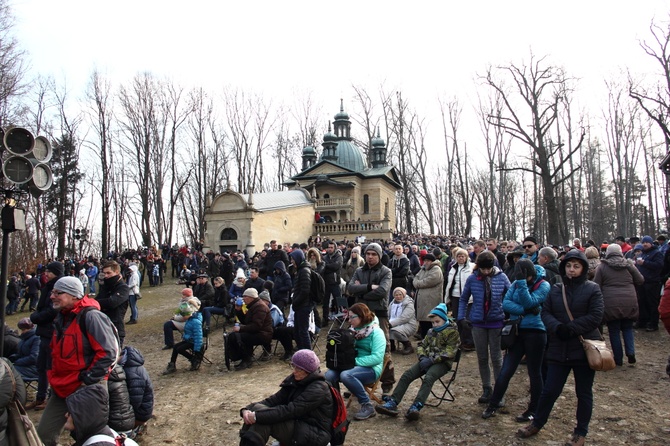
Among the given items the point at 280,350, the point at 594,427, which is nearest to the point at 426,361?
the point at 594,427

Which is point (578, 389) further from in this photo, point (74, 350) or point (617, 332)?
point (74, 350)

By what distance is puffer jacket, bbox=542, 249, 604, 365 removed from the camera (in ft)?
14.6

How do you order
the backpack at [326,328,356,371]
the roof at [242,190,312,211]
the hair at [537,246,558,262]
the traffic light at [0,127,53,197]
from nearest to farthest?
the backpack at [326,328,356,371], the hair at [537,246,558,262], the traffic light at [0,127,53,197], the roof at [242,190,312,211]

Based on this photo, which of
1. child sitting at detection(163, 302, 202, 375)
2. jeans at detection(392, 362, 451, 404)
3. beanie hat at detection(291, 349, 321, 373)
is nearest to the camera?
beanie hat at detection(291, 349, 321, 373)

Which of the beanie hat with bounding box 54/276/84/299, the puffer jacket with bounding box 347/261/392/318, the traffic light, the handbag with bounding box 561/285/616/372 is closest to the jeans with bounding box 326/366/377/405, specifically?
the puffer jacket with bounding box 347/261/392/318

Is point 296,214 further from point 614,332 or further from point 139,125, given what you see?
point 614,332

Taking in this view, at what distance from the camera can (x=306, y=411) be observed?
4.07 meters

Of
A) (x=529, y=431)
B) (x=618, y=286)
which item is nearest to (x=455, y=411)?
(x=529, y=431)

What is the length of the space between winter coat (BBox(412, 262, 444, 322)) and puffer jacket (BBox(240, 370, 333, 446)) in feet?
15.2

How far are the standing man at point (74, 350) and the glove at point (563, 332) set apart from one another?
13.6ft

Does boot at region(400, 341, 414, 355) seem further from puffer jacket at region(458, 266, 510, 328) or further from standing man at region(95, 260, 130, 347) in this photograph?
standing man at region(95, 260, 130, 347)

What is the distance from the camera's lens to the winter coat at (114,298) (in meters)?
6.13

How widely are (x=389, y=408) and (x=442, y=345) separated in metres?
0.99

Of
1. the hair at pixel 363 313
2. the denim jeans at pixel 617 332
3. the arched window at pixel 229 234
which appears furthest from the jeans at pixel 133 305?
the arched window at pixel 229 234
